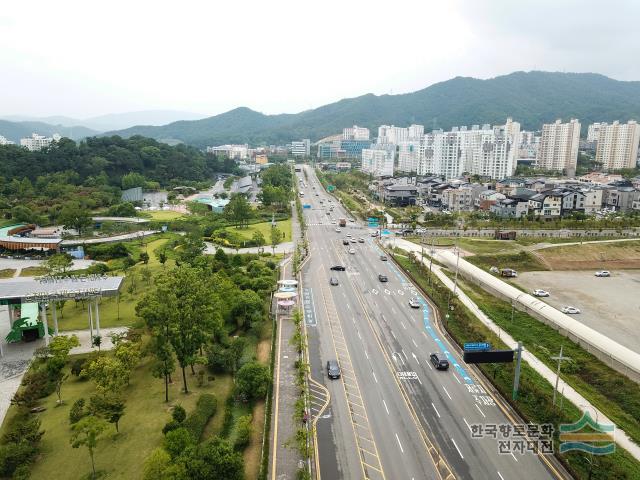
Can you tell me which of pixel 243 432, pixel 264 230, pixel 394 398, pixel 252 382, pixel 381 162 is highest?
pixel 381 162

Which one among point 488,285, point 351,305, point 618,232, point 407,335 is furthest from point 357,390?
point 618,232

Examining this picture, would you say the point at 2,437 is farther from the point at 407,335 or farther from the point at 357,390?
the point at 407,335

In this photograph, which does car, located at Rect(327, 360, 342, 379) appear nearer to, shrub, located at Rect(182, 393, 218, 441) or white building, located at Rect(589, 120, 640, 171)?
shrub, located at Rect(182, 393, 218, 441)

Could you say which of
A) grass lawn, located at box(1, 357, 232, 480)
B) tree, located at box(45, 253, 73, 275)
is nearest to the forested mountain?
tree, located at box(45, 253, 73, 275)

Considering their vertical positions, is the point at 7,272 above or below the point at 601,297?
above

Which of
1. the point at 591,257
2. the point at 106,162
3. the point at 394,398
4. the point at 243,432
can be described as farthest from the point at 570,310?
the point at 106,162

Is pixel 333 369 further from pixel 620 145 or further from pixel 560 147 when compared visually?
pixel 620 145
